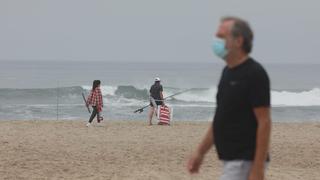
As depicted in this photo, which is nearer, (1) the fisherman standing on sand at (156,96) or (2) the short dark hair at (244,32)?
(2) the short dark hair at (244,32)

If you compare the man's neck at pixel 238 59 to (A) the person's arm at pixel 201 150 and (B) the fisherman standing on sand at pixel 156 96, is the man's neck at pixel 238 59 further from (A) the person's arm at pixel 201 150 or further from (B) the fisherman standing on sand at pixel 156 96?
(B) the fisherman standing on sand at pixel 156 96

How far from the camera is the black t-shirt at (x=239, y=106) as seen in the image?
3.53 m

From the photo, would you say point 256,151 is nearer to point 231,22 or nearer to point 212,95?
point 231,22

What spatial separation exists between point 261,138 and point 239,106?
0.22 meters

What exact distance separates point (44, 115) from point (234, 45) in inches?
970

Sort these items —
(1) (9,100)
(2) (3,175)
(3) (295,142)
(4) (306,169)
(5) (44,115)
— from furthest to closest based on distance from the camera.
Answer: (1) (9,100) → (5) (44,115) → (3) (295,142) → (4) (306,169) → (2) (3,175)

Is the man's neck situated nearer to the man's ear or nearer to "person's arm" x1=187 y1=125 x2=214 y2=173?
the man's ear

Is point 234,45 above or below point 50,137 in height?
Answer: above

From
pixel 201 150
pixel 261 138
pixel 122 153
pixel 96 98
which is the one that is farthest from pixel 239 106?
pixel 96 98

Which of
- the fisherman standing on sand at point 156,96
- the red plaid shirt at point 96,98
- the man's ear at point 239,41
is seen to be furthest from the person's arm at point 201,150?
the fisherman standing on sand at point 156,96

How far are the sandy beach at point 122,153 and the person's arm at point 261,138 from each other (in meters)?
5.02

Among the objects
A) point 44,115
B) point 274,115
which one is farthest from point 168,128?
point 274,115

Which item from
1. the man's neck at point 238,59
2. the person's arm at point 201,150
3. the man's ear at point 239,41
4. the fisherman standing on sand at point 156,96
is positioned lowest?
the fisherman standing on sand at point 156,96

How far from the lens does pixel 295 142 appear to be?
44.2 feet
